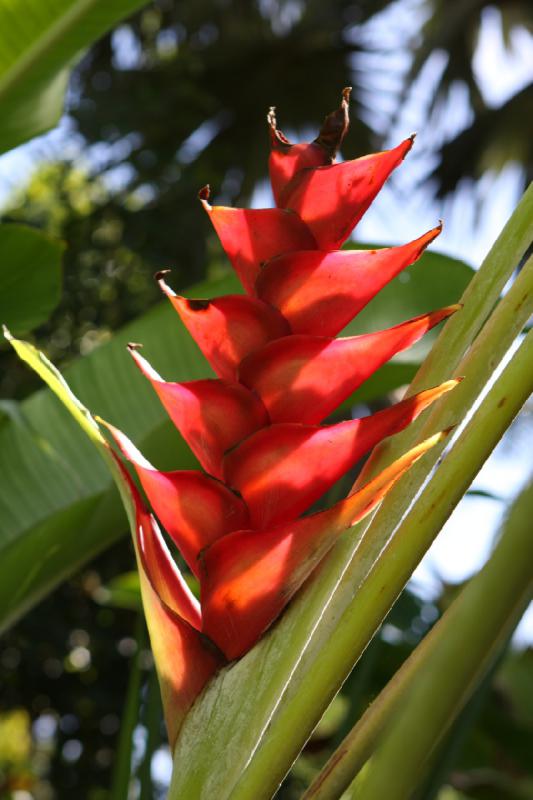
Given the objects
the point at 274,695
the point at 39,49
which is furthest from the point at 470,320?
the point at 39,49

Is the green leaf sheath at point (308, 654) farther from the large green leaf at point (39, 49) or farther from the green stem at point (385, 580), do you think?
the large green leaf at point (39, 49)

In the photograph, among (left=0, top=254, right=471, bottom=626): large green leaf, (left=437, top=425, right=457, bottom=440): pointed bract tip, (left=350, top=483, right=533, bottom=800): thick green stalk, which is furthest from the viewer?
(left=0, top=254, right=471, bottom=626): large green leaf

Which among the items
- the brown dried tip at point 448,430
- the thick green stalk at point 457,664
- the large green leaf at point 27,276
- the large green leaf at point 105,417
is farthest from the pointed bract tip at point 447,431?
the large green leaf at point 27,276

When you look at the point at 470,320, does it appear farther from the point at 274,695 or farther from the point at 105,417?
the point at 105,417

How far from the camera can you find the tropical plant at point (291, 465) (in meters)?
0.32

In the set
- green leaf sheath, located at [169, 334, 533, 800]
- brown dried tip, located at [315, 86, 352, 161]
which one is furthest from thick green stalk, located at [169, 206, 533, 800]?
brown dried tip, located at [315, 86, 352, 161]

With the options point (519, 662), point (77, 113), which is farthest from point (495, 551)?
point (77, 113)

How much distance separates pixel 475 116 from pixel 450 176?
491 mm

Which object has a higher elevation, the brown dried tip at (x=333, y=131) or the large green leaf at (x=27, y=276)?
the brown dried tip at (x=333, y=131)

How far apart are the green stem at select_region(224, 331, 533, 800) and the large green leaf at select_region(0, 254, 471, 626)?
53 centimetres

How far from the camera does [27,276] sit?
945 mm

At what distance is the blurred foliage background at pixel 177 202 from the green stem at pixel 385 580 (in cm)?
Result: 30

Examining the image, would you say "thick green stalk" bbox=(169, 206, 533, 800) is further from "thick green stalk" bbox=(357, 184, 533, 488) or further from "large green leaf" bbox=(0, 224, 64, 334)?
"large green leaf" bbox=(0, 224, 64, 334)

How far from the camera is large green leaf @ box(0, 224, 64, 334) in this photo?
912mm
